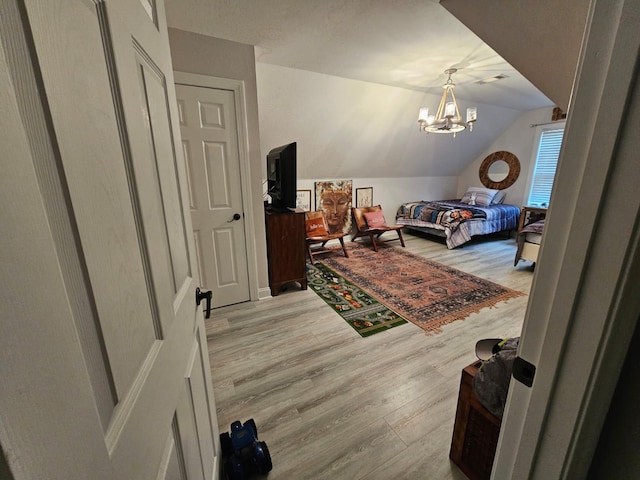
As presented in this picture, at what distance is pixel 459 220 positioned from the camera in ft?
14.9

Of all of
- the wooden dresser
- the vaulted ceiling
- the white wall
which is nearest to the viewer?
the wooden dresser

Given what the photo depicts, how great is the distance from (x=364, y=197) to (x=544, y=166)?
3.31m

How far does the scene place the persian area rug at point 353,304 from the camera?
2.47 metres

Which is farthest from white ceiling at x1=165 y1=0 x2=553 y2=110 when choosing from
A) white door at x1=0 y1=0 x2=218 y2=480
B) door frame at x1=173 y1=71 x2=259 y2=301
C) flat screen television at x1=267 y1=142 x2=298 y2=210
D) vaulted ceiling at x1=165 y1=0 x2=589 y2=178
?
white door at x1=0 y1=0 x2=218 y2=480

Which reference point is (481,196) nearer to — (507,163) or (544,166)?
(507,163)

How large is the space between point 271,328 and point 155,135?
2.05 meters

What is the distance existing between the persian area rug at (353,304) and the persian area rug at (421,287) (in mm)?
111

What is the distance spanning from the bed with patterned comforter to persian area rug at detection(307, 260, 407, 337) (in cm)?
232

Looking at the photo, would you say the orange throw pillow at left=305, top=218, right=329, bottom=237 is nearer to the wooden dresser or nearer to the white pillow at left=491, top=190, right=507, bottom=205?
the wooden dresser

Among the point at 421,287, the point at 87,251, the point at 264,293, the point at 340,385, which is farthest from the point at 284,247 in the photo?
the point at 87,251

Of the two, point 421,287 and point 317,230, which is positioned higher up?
point 317,230

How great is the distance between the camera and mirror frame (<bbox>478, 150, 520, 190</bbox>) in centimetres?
533

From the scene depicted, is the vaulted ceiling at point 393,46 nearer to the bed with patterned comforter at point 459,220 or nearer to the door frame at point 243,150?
the door frame at point 243,150

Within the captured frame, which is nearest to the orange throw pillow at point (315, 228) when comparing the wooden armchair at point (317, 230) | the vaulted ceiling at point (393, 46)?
the wooden armchair at point (317, 230)
